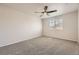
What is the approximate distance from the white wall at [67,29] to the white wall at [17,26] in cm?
21

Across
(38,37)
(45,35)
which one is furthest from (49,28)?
(38,37)

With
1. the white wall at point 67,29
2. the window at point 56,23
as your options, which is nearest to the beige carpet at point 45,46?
the white wall at point 67,29

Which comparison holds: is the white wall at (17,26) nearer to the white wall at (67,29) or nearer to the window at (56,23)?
the white wall at (67,29)

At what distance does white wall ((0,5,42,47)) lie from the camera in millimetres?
2332

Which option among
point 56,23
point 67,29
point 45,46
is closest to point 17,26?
point 45,46

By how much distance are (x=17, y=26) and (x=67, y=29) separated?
1543mm

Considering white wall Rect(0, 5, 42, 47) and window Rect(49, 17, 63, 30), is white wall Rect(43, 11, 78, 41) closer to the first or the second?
window Rect(49, 17, 63, 30)

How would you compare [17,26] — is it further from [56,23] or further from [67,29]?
[67,29]

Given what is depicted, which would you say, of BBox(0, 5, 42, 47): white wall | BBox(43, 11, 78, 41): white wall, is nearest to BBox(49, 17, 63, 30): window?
BBox(43, 11, 78, 41): white wall

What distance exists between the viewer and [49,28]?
2.20m

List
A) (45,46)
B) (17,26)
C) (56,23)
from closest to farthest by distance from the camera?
(56,23), (45,46), (17,26)

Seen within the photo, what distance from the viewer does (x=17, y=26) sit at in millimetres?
2506

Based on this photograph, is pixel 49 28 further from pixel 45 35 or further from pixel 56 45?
pixel 56 45

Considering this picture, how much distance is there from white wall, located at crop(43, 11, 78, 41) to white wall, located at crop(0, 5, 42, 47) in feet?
0.70
